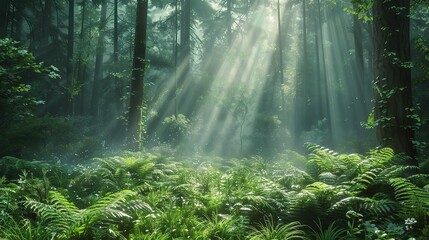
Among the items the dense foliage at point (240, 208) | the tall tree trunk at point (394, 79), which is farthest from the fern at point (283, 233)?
the tall tree trunk at point (394, 79)

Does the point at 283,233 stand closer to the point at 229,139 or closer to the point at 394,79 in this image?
the point at 394,79

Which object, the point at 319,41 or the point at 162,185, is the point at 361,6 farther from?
the point at 319,41

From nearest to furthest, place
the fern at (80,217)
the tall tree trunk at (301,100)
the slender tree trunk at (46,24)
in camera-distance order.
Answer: the fern at (80,217), the slender tree trunk at (46,24), the tall tree trunk at (301,100)

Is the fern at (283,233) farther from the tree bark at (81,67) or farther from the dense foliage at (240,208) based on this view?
the tree bark at (81,67)

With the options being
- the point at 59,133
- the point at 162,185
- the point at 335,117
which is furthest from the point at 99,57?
the point at 162,185

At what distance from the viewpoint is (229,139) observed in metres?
26.4

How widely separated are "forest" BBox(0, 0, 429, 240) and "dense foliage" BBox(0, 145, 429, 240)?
3 centimetres

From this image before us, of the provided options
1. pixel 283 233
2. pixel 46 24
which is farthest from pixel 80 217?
pixel 46 24

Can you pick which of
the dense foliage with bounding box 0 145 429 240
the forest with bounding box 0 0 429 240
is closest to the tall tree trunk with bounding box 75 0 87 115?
the forest with bounding box 0 0 429 240

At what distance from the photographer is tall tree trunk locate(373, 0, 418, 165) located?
18.6 ft

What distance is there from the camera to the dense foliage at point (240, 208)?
3795mm

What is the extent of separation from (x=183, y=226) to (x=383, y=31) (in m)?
4.80

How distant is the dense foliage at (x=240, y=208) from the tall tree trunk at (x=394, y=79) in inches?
18.0

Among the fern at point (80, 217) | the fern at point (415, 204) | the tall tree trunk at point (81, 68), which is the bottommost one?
the fern at point (80, 217)
